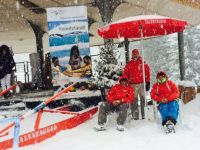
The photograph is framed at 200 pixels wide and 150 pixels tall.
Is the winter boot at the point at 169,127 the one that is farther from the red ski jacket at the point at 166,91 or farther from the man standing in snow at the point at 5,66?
the man standing in snow at the point at 5,66

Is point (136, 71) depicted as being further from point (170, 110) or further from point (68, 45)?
point (68, 45)

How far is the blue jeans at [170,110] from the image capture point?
850 cm

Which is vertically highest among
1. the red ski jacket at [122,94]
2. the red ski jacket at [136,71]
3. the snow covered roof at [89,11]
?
the snow covered roof at [89,11]

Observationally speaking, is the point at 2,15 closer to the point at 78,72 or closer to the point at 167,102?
the point at 78,72

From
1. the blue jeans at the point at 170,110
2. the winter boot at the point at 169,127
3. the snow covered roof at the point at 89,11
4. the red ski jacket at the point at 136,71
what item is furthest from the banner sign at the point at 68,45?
the winter boot at the point at 169,127

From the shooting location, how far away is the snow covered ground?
736 cm

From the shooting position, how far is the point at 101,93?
40.4 ft

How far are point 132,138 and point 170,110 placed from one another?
1.00 m

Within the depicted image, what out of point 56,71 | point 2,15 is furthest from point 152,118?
point 2,15

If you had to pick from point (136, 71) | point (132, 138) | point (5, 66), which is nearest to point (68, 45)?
point (5, 66)

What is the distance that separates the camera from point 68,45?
12883 mm

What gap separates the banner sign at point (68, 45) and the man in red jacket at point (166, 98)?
384 centimetres

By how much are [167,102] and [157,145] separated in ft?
5.55

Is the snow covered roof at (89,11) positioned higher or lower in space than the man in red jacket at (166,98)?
higher
